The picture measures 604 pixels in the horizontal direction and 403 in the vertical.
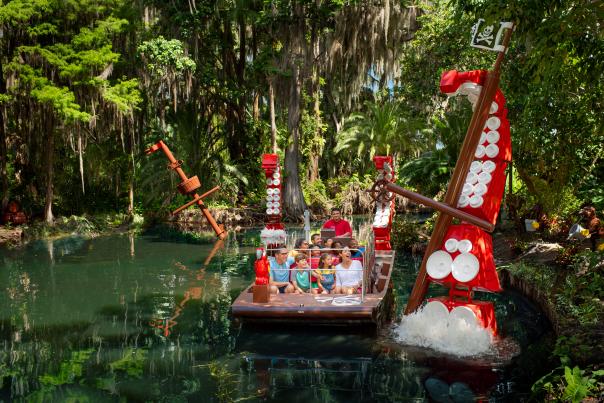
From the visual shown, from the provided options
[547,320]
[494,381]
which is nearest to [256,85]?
[547,320]

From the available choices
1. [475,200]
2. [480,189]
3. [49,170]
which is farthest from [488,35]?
[49,170]

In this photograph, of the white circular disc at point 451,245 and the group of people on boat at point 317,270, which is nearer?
the white circular disc at point 451,245

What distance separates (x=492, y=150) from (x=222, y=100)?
77.7 feet

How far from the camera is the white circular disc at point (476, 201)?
9.29m

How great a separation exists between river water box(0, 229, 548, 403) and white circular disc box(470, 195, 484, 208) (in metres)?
2.08

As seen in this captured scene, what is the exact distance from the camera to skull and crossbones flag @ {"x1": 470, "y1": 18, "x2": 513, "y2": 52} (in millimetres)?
9086

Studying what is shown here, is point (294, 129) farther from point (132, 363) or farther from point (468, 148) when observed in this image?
point (132, 363)

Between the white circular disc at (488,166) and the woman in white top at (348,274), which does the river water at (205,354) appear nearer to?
the woman in white top at (348,274)

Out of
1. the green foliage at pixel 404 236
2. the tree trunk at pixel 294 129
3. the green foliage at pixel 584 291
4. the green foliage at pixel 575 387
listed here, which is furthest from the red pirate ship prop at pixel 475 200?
the tree trunk at pixel 294 129

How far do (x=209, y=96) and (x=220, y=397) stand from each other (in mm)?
25071

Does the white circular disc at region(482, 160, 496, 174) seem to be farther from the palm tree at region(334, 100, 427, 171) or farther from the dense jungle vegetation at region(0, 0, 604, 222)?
the palm tree at region(334, 100, 427, 171)

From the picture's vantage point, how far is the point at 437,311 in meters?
9.55

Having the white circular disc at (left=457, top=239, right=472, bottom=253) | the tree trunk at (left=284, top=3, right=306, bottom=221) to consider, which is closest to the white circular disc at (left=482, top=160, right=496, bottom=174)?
the white circular disc at (left=457, top=239, right=472, bottom=253)

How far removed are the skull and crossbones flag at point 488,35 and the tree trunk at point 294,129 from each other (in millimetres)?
18758
